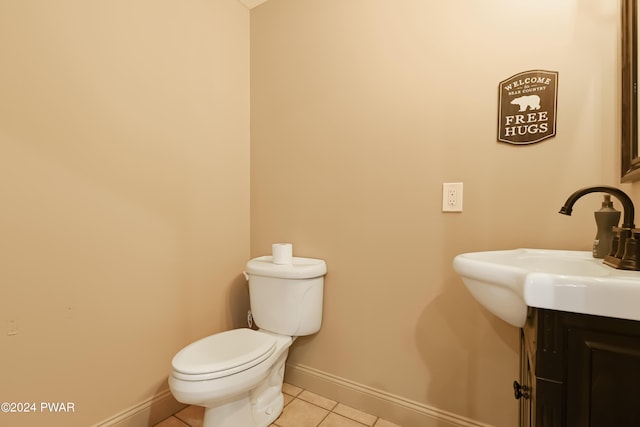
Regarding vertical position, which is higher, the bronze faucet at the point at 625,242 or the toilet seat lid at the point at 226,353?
the bronze faucet at the point at 625,242

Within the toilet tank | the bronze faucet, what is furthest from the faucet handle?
the toilet tank

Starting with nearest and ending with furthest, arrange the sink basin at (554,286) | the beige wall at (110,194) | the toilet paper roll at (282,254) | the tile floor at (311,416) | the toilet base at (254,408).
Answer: the sink basin at (554,286), the beige wall at (110,194), the toilet base at (254,408), the tile floor at (311,416), the toilet paper roll at (282,254)

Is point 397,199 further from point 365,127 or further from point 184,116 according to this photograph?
point 184,116

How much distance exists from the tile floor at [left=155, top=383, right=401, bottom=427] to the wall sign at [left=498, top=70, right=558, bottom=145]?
1.39m

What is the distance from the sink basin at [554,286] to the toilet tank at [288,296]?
0.81m

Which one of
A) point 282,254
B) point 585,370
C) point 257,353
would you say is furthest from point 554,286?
point 282,254

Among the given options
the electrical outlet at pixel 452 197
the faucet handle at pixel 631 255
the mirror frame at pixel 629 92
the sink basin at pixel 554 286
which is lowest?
the sink basin at pixel 554 286

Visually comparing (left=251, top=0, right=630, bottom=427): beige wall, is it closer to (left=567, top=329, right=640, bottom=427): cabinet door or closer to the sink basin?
the sink basin

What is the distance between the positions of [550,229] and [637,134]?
0.37 meters

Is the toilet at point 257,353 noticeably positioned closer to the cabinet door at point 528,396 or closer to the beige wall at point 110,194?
the beige wall at point 110,194

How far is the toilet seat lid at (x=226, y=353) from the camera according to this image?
3.40ft

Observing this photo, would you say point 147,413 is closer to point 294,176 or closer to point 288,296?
point 288,296

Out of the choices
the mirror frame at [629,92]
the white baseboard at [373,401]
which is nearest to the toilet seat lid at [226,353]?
the white baseboard at [373,401]

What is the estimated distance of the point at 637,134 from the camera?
84 cm
